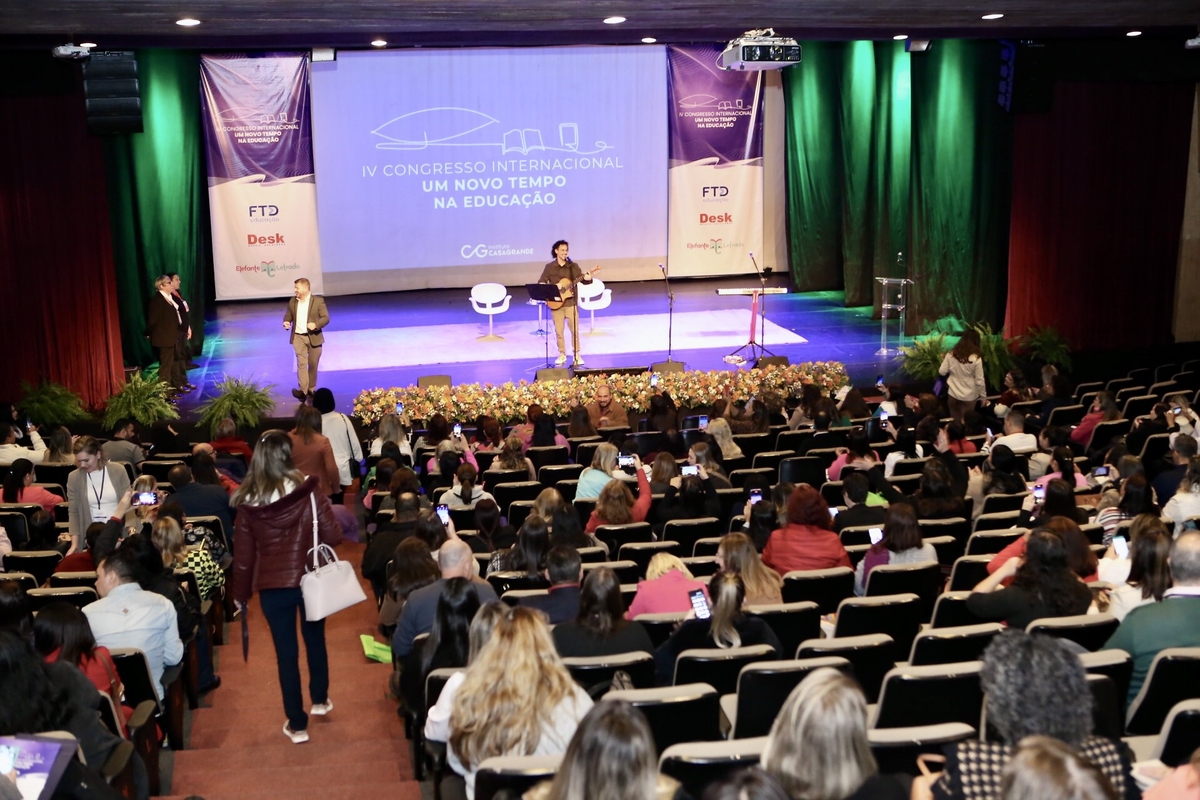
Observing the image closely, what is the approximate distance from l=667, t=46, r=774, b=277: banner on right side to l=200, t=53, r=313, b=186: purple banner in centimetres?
514

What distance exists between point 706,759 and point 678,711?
20.7 inches

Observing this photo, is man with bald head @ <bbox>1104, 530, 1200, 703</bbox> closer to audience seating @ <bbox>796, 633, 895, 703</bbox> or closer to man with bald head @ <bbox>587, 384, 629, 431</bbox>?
audience seating @ <bbox>796, 633, 895, 703</bbox>

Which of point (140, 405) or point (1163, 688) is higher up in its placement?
point (1163, 688)

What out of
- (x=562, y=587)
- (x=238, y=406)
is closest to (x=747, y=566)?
(x=562, y=587)

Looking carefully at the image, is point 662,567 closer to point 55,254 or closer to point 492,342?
point 55,254

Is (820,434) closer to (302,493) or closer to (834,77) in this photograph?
(302,493)

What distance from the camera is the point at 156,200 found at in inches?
583

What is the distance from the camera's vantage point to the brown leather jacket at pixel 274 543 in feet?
17.2

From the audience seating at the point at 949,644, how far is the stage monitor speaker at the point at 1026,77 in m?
10.6

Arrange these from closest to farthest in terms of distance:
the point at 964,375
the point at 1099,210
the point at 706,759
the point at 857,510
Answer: the point at 706,759, the point at 857,510, the point at 964,375, the point at 1099,210

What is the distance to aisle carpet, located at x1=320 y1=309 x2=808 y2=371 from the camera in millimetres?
13953

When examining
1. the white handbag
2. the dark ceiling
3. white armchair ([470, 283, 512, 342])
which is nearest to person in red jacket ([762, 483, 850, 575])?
the white handbag

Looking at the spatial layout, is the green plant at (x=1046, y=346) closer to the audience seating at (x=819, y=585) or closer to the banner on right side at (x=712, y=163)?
the banner on right side at (x=712, y=163)

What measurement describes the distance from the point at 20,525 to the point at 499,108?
36.2 ft
